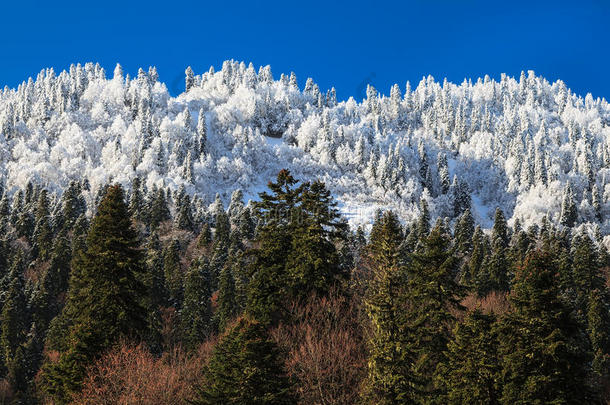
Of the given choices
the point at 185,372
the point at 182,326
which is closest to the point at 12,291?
the point at 182,326

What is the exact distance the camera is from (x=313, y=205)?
105ft

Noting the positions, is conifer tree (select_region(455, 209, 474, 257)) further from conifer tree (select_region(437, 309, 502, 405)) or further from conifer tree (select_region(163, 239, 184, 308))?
conifer tree (select_region(437, 309, 502, 405))

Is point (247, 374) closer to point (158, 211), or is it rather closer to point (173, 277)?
point (173, 277)

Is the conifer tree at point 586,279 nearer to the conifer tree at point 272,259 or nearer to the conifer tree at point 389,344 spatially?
the conifer tree at point 272,259

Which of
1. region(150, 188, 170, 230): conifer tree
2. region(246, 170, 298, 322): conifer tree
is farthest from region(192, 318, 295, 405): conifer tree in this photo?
region(150, 188, 170, 230): conifer tree

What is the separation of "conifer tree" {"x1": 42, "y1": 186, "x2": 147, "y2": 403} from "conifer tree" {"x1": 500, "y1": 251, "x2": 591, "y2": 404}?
1847 cm

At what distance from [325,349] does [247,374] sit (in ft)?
34.8

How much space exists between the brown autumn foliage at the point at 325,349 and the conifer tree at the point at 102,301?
8.25m

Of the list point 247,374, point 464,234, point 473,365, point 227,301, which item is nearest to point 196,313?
point 227,301

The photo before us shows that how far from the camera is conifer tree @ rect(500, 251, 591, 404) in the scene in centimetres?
2033

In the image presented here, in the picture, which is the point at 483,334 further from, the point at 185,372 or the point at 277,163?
the point at 277,163

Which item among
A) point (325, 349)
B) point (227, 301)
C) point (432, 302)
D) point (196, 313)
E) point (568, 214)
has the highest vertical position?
point (568, 214)

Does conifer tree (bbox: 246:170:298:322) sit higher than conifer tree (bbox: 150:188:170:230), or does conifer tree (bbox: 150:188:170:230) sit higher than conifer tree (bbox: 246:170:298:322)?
conifer tree (bbox: 150:188:170:230)

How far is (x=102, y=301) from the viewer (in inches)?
979
